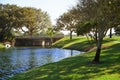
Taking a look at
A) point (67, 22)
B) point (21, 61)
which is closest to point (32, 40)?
point (67, 22)

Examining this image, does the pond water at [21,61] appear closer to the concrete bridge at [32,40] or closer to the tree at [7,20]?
the tree at [7,20]

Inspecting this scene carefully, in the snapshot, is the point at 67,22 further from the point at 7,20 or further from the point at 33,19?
the point at 7,20

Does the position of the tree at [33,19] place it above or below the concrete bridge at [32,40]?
above

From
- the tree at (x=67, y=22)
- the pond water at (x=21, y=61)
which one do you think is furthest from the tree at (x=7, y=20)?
the pond water at (x=21, y=61)

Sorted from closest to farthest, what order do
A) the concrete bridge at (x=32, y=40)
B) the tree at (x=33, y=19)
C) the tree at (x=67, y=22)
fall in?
the tree at (x=67, y=22) < the tree at (x=33, y=19) < the concrete bridge at (x=32, y=40)

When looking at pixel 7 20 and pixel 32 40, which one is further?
pixel 32 40

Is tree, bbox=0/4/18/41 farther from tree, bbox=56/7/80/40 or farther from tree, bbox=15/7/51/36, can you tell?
tree, bbox=56/7/80/40

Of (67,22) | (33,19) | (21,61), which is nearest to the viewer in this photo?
(21,61)

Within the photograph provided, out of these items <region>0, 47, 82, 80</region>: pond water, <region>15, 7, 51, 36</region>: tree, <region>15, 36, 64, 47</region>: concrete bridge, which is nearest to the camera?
<region>0, 47, 82, 80</region>: pond water

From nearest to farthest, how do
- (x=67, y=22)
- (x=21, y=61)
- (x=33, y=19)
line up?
1. (x=21, y=61)
2. (x=67, y=22)
3. (x=33, y=19)

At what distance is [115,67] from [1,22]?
104 metres

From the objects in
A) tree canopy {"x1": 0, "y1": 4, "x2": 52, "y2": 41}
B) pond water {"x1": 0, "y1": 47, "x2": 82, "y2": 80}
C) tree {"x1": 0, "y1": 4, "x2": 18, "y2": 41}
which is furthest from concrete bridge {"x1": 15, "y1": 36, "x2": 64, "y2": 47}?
pond water {"x1": 0, "y1": 47, "x2": 82, "y2": 80}

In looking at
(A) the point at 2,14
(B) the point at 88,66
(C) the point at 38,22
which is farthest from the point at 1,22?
(B) the point at 88,66

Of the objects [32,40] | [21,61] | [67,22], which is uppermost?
[67,22]
